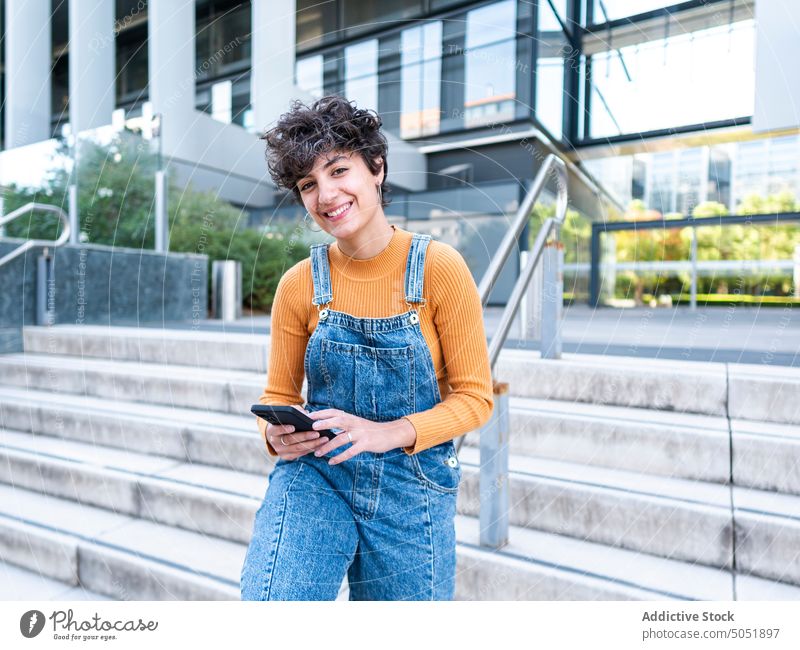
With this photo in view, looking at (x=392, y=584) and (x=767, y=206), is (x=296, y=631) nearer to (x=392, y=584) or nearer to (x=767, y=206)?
(x=392, y=584)

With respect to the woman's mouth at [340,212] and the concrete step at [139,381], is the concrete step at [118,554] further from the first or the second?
the woman's mouth at [340,212]

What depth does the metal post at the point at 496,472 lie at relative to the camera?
127 cm

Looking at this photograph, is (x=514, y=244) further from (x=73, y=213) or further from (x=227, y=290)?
(x=73, y=213)

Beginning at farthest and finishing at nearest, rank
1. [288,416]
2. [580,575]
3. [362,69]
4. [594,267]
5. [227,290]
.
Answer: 1. [594,267]
2. [227,290]
3. [362,69]
4. [580,575]
5. [288,416]

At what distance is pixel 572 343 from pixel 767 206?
2027 millimetres

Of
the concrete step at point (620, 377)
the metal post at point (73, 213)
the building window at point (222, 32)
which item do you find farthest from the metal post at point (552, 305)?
the metal post at point (73, 213)

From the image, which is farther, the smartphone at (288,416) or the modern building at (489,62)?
the modern building at (489,62)

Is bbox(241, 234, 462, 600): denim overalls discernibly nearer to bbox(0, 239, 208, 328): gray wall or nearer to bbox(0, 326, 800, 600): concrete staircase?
bbox(0, 326, 800, 600): concrete staircase

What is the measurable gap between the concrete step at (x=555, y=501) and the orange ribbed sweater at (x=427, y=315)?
72 cm

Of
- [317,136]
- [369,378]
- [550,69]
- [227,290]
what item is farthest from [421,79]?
[227,290]

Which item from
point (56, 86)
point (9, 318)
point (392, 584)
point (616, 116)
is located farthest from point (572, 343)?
point (56, 86)

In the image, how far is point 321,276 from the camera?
792mm

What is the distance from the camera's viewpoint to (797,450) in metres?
1.26

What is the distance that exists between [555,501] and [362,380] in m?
0.82
